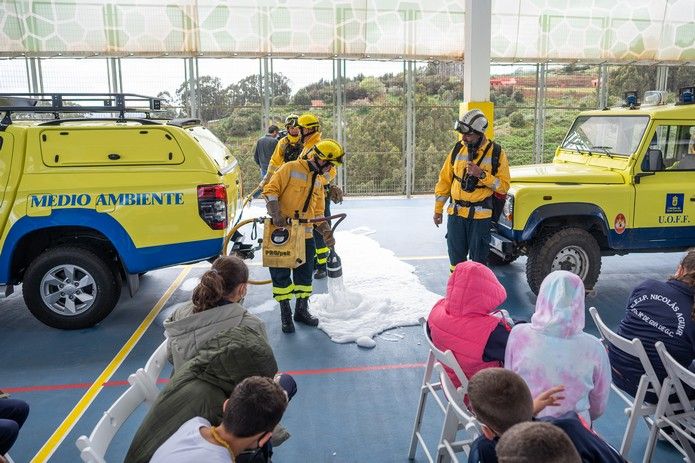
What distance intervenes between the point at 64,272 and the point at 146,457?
3671mm

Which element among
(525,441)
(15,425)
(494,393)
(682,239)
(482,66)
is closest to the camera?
(525,441)

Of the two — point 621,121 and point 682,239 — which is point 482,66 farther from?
point 682,239

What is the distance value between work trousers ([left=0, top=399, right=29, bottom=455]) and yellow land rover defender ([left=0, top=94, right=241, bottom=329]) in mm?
2269

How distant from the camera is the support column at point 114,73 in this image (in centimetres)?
1096

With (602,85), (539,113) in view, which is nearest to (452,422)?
(539,113)

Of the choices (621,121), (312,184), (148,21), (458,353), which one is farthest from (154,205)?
(148,21)

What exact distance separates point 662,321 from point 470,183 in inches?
100.0

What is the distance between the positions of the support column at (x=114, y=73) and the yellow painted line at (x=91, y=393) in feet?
21.4

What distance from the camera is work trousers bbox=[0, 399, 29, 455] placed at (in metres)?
2.62

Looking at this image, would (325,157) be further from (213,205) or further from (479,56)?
(479,56)

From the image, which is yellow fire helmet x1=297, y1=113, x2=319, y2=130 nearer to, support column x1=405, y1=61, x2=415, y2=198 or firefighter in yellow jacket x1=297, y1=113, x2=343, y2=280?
firefighter in yellow jacket x1=297, y1=113, x2=343, y2=280

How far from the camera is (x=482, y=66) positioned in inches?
415

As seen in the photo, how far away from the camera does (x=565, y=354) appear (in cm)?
243

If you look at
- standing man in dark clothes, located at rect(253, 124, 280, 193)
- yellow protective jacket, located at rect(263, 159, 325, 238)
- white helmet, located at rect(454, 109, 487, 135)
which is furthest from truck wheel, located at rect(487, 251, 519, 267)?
standing man in dark clothes, located at rect(253, 124, 280, 193)
